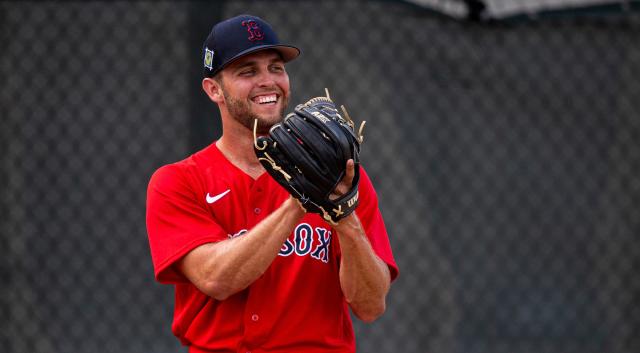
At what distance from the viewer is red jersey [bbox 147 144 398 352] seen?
221 centimetres

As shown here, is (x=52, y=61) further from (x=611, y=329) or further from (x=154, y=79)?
(x=611, y=329)

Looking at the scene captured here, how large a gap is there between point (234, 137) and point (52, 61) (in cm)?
130

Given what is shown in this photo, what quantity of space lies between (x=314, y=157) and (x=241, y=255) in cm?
28

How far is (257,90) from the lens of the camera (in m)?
2.27

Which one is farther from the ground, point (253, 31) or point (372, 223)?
point (253, 31)

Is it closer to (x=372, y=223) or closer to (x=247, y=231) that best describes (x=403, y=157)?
(x=372, y=223)

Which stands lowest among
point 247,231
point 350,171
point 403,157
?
point 403,157

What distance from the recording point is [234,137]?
93.0 inches

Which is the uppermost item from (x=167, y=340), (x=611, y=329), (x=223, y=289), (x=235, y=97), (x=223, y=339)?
(x=235, y=97)

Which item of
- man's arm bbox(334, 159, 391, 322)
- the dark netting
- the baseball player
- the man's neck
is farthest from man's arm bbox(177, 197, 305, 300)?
the dark netting

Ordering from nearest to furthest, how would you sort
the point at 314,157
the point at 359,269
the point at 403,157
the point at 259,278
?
the point at 314,157
the point at 359,269
the point at 259,278
the point at 403,157

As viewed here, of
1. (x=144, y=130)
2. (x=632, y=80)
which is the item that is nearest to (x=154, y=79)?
(x=144, y=130)

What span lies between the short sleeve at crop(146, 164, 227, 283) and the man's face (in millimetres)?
222

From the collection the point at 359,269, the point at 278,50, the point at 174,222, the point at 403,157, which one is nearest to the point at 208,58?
the point at 278,50
